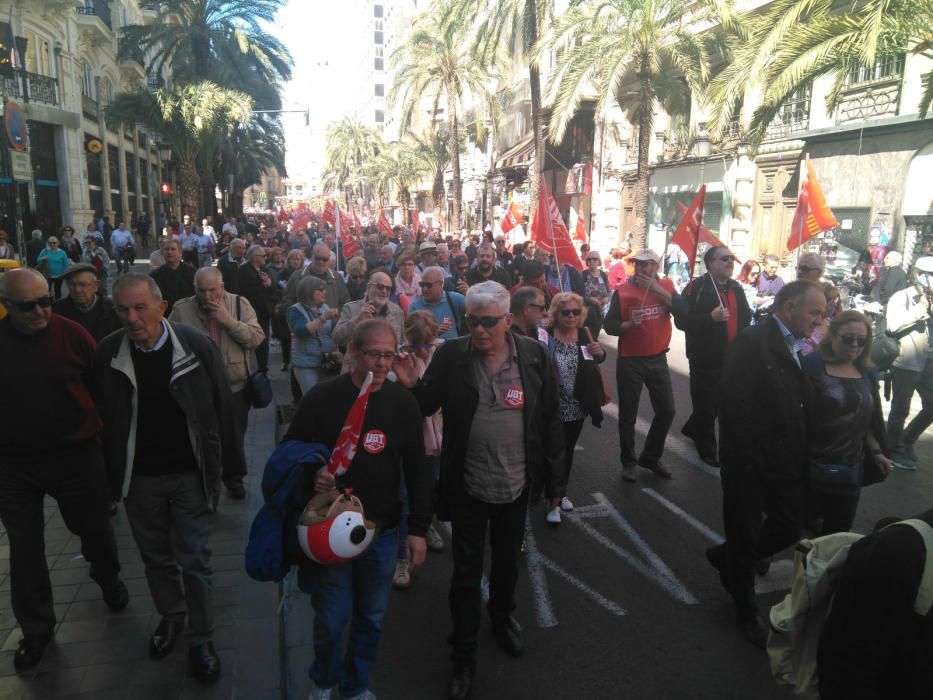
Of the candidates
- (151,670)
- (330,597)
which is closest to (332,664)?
(330,597)

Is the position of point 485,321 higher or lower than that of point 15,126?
lower

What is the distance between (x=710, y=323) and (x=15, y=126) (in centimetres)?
702

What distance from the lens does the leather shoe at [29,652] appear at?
3.42m

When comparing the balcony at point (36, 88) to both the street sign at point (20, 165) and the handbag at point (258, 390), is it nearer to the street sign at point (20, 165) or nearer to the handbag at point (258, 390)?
the street sign at point (20, 165)

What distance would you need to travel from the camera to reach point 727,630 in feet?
12.7

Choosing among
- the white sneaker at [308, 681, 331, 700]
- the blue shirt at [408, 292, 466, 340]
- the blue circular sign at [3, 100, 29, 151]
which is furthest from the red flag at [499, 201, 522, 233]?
the white sneaker at [308, 681, 331, 700]

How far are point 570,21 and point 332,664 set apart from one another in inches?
818

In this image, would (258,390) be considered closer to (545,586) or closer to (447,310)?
(447,310)

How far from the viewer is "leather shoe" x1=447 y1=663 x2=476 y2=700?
3.26m

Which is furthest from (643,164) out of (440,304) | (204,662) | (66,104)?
(66,104)

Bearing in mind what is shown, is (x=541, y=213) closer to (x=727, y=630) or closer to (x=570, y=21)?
(x=727, y=630)

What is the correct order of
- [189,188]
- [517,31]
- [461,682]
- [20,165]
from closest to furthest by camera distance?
1. [461,682]
2. [20,165]
3. [517,31]
4. [189,188]

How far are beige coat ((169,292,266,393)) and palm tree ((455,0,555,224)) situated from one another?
1639cm

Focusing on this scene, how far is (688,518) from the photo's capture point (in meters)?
5.30
